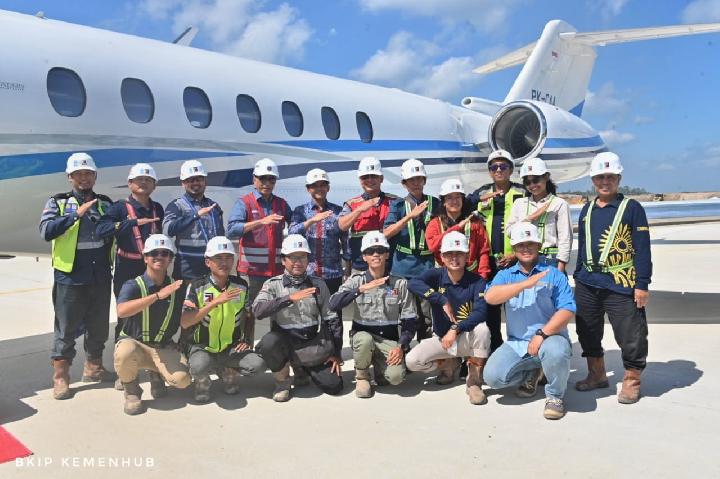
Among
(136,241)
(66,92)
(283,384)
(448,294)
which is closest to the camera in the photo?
(283,384)

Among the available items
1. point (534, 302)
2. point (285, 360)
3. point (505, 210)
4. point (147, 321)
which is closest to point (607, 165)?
point (505, 210)

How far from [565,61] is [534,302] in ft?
40.8

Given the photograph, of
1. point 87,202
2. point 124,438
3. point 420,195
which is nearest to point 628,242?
point 420,195

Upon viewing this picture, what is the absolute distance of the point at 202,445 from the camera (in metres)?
4.13

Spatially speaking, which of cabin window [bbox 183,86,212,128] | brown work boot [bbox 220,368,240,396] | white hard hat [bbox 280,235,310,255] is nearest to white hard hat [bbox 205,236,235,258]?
white hard hat [bbox 280,235,310,255]

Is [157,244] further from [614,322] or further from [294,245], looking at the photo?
[614,322]

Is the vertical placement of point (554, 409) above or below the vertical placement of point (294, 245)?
below

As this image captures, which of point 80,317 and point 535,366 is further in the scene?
point 80,317

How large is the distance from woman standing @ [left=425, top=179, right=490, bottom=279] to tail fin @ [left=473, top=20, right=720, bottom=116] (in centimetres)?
1020

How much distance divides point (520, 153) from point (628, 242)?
7.68 meters

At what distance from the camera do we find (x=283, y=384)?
17.0 ft

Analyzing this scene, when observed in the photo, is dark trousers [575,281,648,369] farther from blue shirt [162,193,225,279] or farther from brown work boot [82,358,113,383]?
brown work boot [82,358,113,383]

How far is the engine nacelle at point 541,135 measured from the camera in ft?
39.4

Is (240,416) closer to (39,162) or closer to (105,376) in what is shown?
(105,376)
